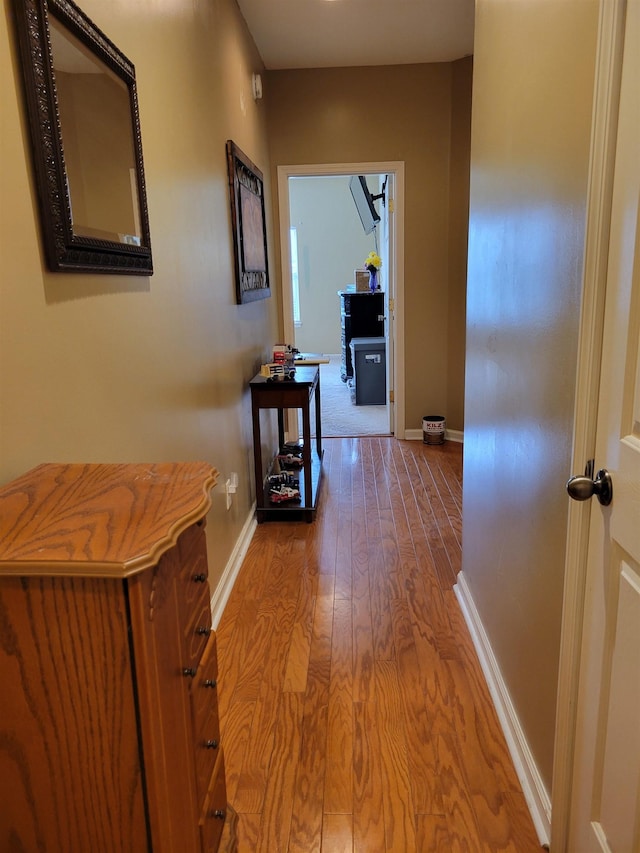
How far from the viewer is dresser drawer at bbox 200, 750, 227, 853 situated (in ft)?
3.86

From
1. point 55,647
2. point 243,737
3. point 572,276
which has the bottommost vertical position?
point 243,737

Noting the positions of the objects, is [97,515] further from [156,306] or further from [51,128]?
[156,306]

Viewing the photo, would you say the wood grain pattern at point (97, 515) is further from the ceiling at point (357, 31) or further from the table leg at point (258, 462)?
the ceiling at point (357, 31)

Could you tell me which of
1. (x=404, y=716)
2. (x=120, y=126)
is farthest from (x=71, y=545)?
(x=404, y=716)

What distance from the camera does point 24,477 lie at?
106cm

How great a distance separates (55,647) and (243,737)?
3.90 feet

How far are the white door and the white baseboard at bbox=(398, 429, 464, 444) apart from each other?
12.7 ft

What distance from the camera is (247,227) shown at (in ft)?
11.1

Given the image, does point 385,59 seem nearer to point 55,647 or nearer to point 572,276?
point 572,276

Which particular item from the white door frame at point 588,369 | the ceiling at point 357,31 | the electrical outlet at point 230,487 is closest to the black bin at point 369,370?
the ceiling at point 357,31

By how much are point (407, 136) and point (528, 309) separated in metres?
3.58

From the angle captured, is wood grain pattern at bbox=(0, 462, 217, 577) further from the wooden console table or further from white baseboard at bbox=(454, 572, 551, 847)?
the wooden console table

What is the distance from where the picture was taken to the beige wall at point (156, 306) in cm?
110

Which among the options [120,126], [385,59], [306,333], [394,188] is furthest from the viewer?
[306,333]
